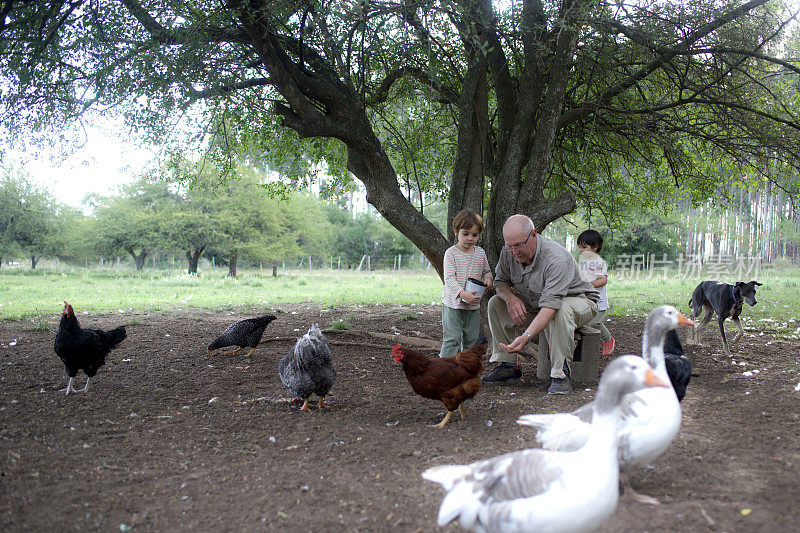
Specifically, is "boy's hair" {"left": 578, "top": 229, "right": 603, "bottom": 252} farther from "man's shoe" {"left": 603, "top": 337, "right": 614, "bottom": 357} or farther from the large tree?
"man's shoe" {"left": 603, "top": 337, "right": 614, "bottom": 357}

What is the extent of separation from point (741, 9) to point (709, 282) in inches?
155

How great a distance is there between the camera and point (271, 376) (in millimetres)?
6562

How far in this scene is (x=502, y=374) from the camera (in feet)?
20.1

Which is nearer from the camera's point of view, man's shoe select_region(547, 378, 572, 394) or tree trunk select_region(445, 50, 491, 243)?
man's shoe select_region(547, 378, 572, 394)

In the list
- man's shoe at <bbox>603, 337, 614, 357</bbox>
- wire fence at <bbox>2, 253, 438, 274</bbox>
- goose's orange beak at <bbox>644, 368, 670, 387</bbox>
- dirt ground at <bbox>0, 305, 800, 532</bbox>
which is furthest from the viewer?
wire fence at <bbox>2, 253, 438, 274</bbox>

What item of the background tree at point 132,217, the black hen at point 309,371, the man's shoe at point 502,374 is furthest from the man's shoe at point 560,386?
the background tree at point 132,217

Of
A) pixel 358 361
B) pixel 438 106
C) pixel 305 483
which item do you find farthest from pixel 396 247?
pixel 305 483

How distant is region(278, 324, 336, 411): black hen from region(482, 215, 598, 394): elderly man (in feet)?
5.84

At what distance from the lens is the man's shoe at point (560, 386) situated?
5.41m

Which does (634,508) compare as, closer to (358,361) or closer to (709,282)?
(358,361)

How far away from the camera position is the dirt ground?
300 cm

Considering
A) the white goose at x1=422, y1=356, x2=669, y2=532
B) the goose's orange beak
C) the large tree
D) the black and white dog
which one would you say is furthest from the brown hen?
the black and white dog

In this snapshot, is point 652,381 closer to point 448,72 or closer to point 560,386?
point 560,386

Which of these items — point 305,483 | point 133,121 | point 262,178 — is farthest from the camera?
point 262,178
